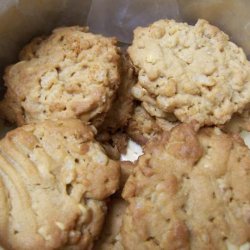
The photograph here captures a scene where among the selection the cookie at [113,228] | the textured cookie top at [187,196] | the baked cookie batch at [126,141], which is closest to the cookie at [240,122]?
the baked cookie batch at [126,141]

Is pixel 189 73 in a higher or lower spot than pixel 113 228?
higher

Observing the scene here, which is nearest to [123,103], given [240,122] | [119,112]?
[119,112]

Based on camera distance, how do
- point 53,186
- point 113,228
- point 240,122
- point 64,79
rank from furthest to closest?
point 240,122 < point 64,79 < point 113,228 < point 53,186

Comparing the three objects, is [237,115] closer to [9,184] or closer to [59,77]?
[59,77]

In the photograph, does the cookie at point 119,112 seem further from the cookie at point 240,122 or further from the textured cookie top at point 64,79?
the cookie at point 240,122

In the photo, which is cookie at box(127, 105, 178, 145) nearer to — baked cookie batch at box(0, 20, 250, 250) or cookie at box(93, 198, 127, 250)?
baked cookie batch at box(0, 20, 250, 250)

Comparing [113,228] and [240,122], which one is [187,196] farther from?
[240,122]

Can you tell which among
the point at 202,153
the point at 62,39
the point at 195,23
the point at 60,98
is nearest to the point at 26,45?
the point at 62,39
